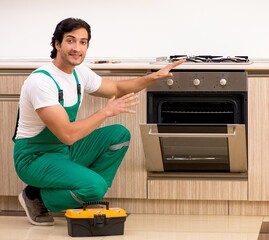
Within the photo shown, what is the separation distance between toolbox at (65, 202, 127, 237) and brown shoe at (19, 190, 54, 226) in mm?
343

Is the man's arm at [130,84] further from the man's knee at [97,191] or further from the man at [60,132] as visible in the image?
the man's knee at [97,191]

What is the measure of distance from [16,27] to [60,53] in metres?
1.38

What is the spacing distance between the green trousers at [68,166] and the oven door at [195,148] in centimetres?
24

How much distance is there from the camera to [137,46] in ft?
18.2

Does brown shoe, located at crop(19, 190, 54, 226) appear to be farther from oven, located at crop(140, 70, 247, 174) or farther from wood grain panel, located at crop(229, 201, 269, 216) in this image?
wood grain panel, located at crop(229, 201, 269, 216)

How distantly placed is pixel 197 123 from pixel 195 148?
0.56ft

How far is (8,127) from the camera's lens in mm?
4996

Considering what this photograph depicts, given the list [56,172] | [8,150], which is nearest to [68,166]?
[56,172]

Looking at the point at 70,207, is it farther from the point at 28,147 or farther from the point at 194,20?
the point at 194,20

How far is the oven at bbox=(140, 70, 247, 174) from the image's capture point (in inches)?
186

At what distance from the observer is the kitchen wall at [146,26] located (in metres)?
5.44

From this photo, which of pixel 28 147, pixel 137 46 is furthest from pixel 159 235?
pixel 137 46

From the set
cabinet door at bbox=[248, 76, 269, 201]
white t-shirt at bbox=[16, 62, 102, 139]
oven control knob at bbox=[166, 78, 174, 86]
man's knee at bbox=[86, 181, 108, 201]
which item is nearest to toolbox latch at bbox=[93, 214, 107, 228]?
man's knee at bbox=[86, 181, 108, 201]

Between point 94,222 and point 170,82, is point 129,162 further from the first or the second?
point 94,222
